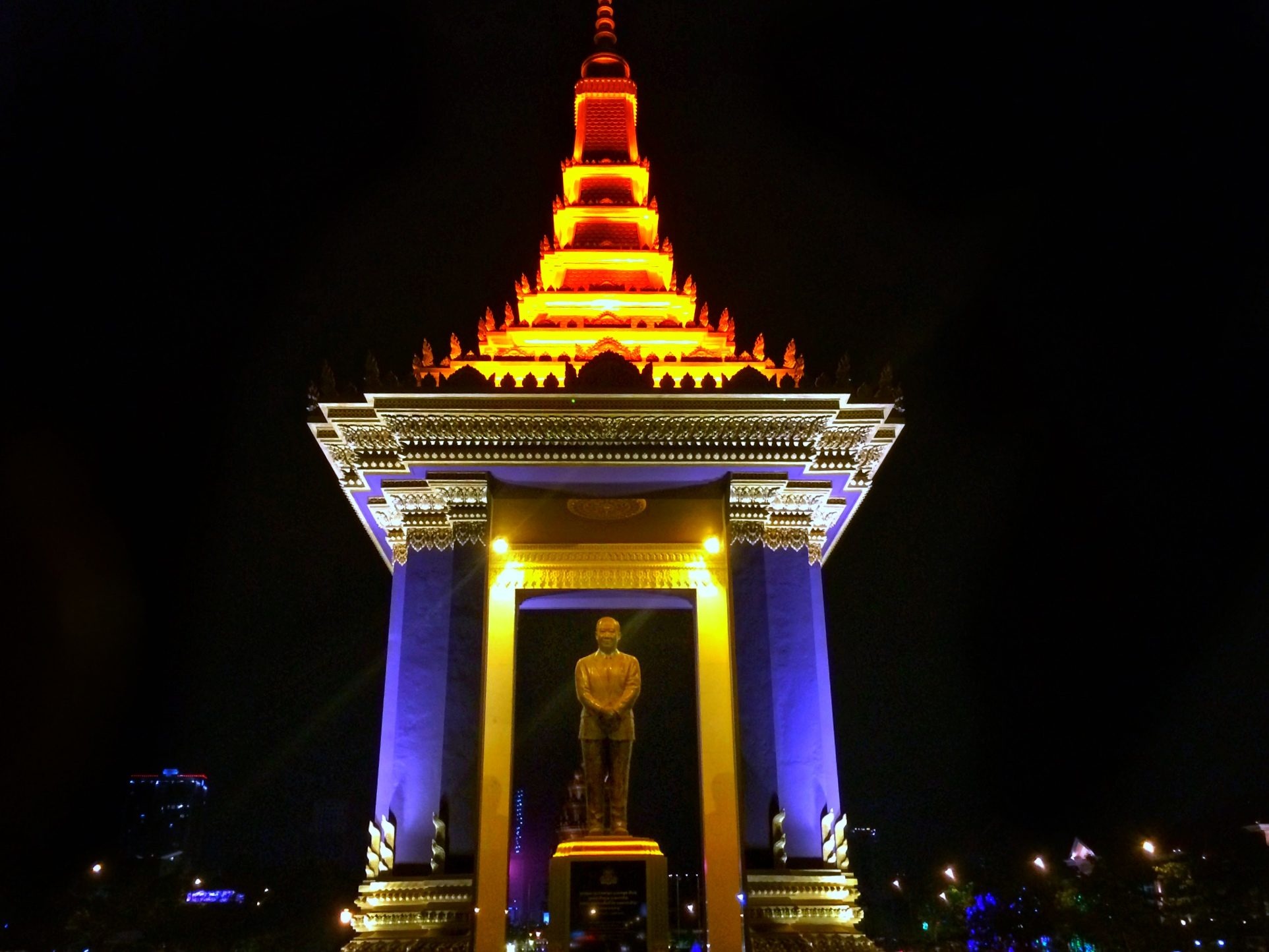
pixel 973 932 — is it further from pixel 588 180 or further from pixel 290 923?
pixel 588 180

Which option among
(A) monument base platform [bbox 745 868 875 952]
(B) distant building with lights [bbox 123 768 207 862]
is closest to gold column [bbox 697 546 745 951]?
(A) monument base platform [bbox 745 868 875 952]

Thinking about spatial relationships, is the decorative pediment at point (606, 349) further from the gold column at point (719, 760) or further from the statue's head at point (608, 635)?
the statue's head at point (608, 635)

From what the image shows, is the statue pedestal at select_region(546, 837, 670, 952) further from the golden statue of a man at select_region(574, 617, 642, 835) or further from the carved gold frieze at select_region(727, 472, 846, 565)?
the carved gold frieze at select_region(727, 472, 846, 565)

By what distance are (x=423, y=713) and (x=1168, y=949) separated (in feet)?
85.0

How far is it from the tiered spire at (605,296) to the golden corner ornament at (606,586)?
0.19 metres

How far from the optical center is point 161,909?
114 ft

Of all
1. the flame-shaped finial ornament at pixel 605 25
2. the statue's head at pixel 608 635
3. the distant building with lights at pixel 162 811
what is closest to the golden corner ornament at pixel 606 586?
the statue's head at pixel 608 635

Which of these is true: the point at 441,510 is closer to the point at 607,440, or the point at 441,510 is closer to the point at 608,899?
the point at 607,440

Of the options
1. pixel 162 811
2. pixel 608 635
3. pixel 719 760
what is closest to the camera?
pixel 719 760

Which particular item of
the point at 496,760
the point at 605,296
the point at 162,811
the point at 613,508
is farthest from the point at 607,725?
the point at 162,811

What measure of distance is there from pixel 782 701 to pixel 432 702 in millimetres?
4648

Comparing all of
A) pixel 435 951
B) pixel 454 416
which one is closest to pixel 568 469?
pixel 454 416

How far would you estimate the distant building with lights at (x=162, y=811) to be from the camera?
92688mm

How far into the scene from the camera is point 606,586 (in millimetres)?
15773
